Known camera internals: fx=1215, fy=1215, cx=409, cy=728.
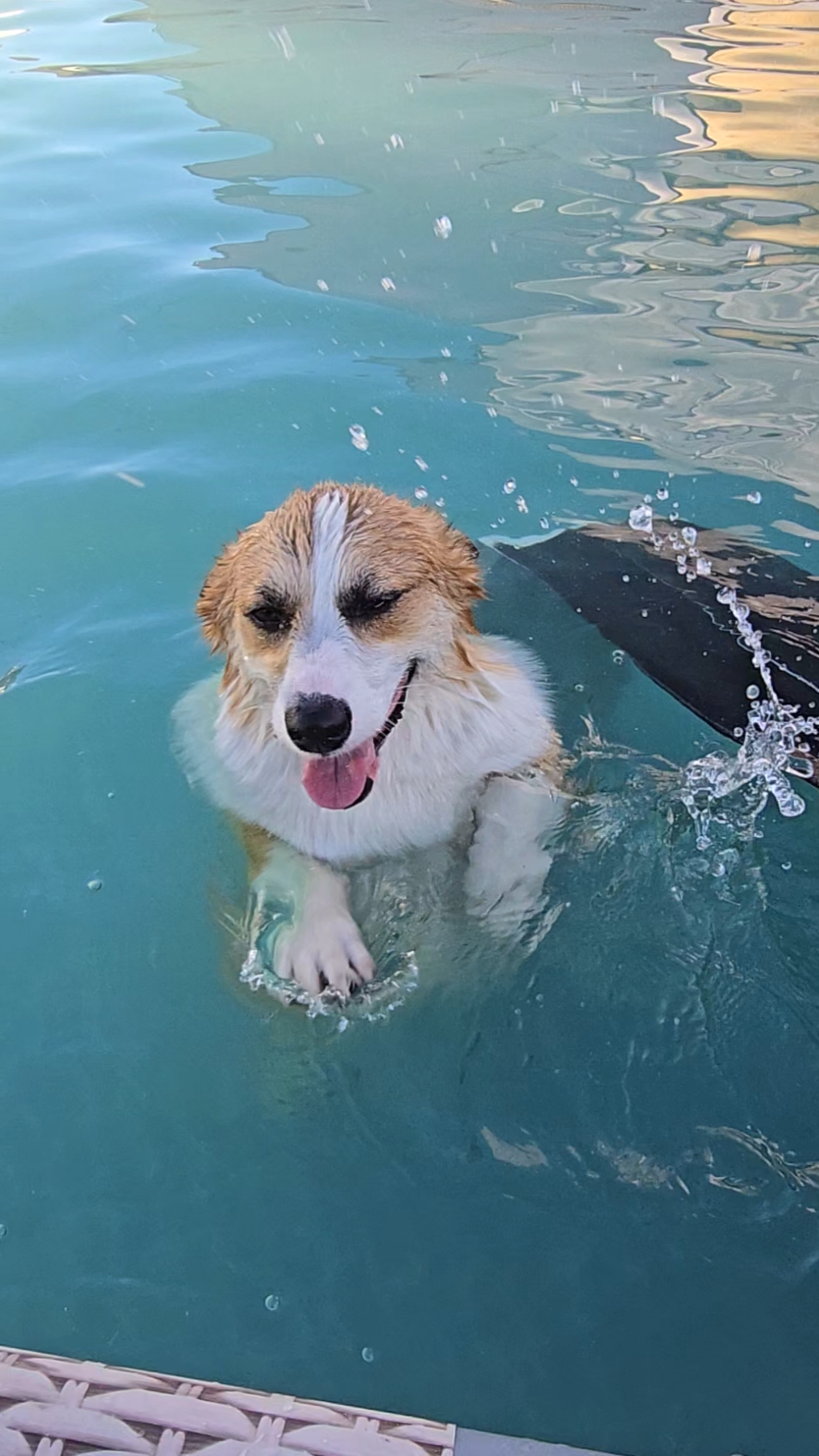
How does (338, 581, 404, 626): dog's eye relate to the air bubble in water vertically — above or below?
above

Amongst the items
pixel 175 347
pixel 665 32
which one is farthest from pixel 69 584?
pixel 665 32

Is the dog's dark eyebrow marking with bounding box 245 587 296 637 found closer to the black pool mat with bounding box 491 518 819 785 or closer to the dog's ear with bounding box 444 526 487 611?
the dog's ear with bounding box 444 526 487 611

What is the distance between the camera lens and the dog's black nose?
2.94 meters

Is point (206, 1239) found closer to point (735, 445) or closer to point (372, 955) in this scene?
point (372, 955)

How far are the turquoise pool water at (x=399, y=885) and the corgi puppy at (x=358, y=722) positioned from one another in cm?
21

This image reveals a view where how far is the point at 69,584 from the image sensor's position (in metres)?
5.23

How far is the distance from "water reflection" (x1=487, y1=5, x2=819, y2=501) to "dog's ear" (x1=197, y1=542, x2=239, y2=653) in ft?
9.22

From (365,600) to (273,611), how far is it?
0.80ft

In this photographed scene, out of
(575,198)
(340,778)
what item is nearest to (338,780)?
(340,778)

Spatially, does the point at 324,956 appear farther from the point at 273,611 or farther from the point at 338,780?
the point at 273,611

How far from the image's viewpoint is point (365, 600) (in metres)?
3.21

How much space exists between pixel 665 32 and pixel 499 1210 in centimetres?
1270

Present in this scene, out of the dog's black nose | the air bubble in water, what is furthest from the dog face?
the air bubble in water

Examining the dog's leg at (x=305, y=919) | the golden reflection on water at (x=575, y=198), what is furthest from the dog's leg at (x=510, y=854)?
the golden reflection on water at (x=575, y=198)
